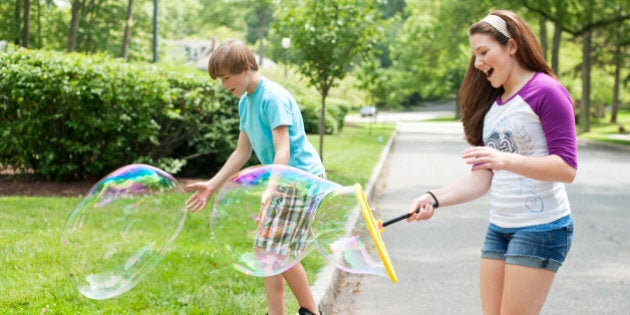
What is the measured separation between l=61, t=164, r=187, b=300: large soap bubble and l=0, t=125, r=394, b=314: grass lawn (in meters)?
0.37

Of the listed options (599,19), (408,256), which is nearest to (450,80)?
(599,19)

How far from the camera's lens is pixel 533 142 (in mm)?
2865

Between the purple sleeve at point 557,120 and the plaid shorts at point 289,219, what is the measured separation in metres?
1.34

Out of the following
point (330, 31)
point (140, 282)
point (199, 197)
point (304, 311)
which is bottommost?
point (140, 282)

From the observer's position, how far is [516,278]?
9.49 feet

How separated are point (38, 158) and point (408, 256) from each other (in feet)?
19.6

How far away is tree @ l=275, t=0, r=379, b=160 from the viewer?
1392cm

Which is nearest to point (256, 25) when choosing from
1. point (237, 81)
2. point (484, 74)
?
point (237, 81)

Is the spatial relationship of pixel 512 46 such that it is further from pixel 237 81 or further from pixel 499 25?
pixel 237 81

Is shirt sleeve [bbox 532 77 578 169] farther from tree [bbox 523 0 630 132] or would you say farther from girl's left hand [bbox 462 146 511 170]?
tree [bbox 523 0 630 132]

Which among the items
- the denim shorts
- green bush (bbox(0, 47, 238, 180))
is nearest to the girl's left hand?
the denim shorts

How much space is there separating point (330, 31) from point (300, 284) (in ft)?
33.7

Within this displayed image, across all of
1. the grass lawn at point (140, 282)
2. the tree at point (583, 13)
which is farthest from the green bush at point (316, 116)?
the grass lawn at point (140, 282)

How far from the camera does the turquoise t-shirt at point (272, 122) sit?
12.6ft
